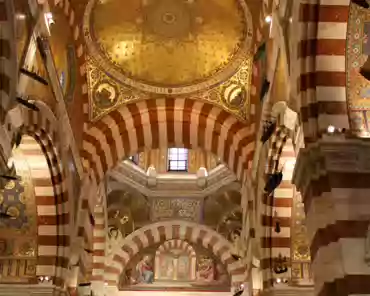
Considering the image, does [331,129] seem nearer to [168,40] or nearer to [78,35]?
[168,40]

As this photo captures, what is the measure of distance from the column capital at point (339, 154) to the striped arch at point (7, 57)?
3667 millimetres

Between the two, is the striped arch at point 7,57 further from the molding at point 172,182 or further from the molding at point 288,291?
the molding at point 172,182

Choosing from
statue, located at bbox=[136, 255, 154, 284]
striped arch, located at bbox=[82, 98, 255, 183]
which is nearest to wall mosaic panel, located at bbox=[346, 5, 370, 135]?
striped arch, located at bbox=[82, 98, 255, 183]

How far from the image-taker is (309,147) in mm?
7211

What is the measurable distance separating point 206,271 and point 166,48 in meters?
8.92

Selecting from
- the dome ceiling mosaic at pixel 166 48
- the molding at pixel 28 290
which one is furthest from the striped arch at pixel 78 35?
the molding at pixel 28 290

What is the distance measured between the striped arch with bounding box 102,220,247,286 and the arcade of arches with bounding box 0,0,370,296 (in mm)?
5286

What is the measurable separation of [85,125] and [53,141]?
2.57 metres

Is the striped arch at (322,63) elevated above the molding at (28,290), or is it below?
above

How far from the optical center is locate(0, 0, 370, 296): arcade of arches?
724cm

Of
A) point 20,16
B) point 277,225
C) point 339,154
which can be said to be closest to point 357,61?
point 339,154

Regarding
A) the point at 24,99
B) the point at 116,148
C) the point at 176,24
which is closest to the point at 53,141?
the point at 24,99

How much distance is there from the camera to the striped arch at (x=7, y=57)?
7.55m

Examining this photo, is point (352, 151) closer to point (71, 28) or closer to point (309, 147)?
point (309, 147)
